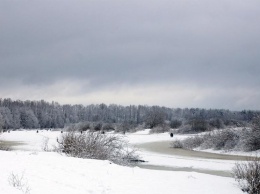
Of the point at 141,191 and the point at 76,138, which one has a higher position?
the point at 76,138

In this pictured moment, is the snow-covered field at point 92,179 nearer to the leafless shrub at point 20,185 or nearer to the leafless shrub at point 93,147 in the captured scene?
the leafless shrub at point 20,185

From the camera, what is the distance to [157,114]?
12100 centimetres

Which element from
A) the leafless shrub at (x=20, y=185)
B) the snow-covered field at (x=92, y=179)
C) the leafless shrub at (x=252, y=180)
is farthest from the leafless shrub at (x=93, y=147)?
the leafless shrub at (x=20, y=185)

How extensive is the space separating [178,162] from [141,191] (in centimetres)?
1902

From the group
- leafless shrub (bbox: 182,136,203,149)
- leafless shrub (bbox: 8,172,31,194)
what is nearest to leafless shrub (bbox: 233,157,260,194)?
leafless shrub (bbox: 8,172,31,194)

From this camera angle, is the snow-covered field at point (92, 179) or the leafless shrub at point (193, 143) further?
the leafless shrub at point (193, 143)

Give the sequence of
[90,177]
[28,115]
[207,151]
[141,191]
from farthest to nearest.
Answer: [28,115], [207,151], [90,177], [141,191]

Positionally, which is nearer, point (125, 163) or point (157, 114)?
point (125, 163)

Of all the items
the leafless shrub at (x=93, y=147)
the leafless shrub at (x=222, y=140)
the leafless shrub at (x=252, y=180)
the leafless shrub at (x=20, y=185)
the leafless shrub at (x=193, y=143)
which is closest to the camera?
the leafless shrub at (x=20, y=185)

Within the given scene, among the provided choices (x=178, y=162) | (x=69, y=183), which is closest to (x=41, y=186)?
(x=69, y=183)

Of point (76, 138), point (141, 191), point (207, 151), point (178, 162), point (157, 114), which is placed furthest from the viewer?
point (157, 114)

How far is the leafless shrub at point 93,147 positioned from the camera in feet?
81.8

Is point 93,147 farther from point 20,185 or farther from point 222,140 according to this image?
point 222,140

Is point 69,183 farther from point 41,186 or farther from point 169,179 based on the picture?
point 169,179
